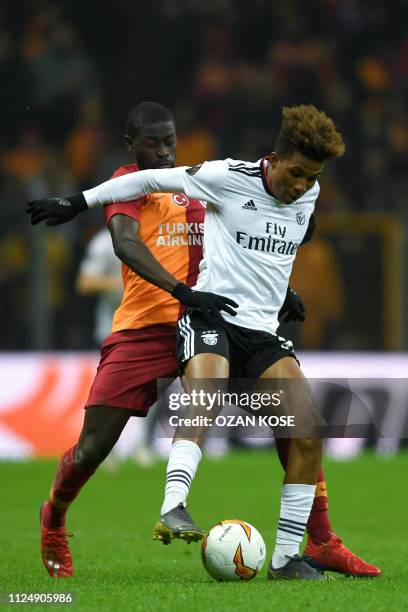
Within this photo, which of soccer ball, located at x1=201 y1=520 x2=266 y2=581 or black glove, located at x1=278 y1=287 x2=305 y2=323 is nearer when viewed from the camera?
soccer ball, located at x1=201 y1=520 x2=266 y2=581

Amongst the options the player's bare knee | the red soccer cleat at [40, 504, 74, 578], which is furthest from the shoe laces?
the player's bare knee

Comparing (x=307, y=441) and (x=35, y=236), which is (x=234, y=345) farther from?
(x=35, y=236)

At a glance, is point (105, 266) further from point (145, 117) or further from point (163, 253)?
point (163, 253)

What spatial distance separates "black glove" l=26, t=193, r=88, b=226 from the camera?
5.87 m

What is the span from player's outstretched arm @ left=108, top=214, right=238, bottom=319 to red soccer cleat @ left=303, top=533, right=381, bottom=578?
3.83ft

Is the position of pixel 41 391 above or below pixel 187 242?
below

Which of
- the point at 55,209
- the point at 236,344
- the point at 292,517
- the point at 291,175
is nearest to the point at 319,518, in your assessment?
the point at 292,517

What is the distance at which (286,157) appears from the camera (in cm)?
563

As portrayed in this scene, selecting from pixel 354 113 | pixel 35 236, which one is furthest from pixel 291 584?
pixel 354 113

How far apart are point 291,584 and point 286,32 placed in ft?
40.1

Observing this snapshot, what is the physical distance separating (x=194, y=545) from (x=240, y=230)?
260 centimetres

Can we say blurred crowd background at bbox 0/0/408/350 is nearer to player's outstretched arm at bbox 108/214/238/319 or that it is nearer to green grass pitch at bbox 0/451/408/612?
green grass pitch at bbox 0/451/408/612

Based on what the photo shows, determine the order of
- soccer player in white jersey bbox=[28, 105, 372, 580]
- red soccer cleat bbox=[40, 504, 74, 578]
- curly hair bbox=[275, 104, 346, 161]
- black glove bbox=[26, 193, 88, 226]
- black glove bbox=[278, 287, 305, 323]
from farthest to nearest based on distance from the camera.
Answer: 1. black glove bbox=[278, 287, 305, 323]
2. red soccer cleat bbox=[40, 504, 74, 578]
3. black glove bbox=[26, 193, 88, 226]
4. soccer player in white jersey bbox=[28, 105, 372, 580]
5. curly hair bbox=[275, 104, 346, 161]

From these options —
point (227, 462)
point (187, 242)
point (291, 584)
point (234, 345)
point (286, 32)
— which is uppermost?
point (286, 32)
